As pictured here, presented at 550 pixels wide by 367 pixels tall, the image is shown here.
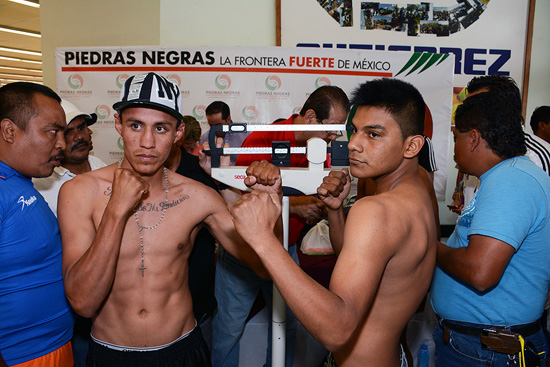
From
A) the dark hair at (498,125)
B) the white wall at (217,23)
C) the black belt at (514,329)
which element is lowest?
the black belt at (514,329)

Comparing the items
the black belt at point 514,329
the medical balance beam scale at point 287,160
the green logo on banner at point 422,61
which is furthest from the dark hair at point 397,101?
the green logo on banner at point 422,61

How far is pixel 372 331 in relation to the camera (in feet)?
4.21

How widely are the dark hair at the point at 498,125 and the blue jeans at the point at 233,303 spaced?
4.74 ft

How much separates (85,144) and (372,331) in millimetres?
1947

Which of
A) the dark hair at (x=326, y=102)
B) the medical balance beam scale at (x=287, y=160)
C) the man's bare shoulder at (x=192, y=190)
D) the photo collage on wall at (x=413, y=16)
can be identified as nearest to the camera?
the medical balance beam scale at (x=287, y=160)

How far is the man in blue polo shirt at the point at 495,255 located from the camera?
1426 millimetres

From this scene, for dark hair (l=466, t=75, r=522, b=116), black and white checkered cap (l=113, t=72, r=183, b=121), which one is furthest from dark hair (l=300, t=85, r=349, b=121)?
black and white checkered cap (l=113, t=72, r=183, b=121)

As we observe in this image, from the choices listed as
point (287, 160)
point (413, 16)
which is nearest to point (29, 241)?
point (287, 160)

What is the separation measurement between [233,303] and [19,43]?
813cm

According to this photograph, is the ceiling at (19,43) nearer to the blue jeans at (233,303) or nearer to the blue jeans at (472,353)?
the blue jeans at (233,303)

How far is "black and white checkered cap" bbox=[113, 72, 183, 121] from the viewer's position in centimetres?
147

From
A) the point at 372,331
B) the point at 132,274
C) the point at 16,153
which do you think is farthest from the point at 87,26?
the point at 372,331

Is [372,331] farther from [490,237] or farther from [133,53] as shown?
[133,53]

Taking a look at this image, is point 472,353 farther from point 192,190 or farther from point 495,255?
point 192,190
